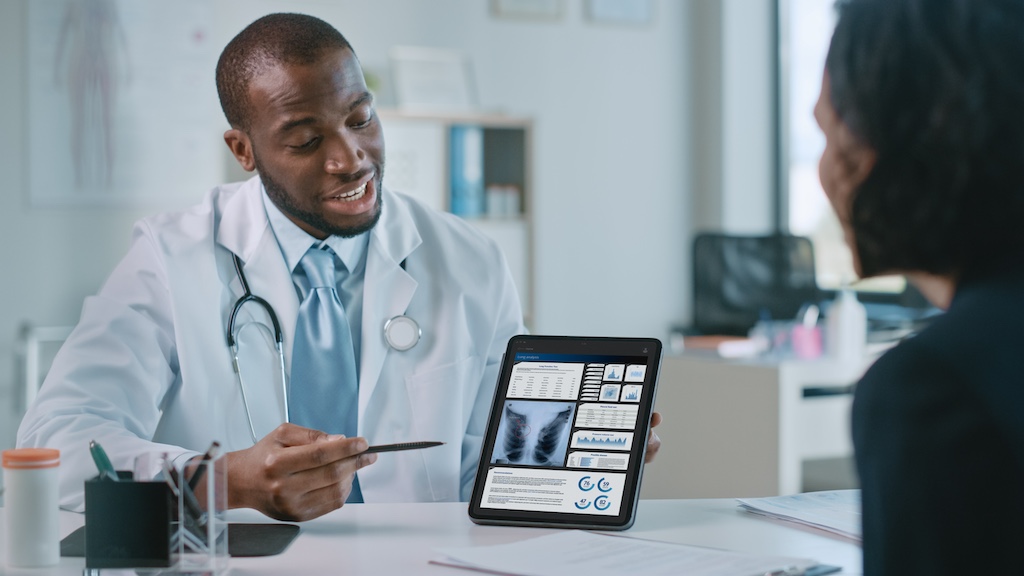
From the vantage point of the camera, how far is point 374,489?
65.0 inches

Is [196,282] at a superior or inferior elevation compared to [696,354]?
superior

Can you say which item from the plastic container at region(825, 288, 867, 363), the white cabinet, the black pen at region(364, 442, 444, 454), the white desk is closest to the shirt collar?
the black pen at region(364, 442, 444, 454)

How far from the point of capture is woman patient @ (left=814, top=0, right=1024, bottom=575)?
2.12 ft

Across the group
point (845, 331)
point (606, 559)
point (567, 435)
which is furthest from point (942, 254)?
point (845, 331)

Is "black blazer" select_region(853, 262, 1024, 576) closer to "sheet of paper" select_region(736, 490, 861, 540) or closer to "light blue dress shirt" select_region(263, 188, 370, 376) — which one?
"sheet of paper" select_region(736, 490, 861, 540)

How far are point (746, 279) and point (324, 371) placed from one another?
109 inches

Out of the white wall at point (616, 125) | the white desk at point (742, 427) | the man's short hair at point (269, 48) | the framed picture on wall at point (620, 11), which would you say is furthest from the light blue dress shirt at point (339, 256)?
the framed picture on wall at point (620, 11)

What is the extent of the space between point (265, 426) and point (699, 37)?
13.2 feet

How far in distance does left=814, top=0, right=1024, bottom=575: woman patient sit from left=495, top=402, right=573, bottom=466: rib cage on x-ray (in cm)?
59

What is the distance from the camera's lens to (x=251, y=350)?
165cm

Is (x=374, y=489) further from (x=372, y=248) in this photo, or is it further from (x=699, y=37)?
(x=699, y=37)

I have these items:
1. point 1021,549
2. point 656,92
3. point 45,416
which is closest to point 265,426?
point 45,416

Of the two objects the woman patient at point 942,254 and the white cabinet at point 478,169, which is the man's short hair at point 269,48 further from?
the white cabinet at point 478,169

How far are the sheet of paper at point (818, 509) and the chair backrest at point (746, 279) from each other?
2752 millimetres
